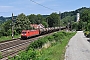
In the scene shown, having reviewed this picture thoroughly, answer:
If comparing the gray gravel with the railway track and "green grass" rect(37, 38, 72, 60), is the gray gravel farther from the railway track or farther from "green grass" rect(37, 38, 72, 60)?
the railway track

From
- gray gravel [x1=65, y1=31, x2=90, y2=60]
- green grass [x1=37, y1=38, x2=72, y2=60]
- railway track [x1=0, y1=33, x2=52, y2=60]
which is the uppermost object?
green grass [x1=37, y1=38, x2=72, y2=60]

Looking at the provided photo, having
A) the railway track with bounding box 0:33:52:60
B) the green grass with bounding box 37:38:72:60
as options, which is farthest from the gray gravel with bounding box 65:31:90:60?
the railway track with bounding box 0:33:52:60

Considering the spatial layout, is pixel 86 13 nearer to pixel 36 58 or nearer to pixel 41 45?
pixel 41 45

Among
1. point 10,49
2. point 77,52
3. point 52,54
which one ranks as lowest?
point 10,49

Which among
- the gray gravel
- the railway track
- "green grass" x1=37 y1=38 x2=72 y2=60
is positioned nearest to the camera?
"green grass" x1=37 y1=38 x2=72 y2=60

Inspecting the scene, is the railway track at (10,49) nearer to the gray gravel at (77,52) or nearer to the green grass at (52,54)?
the green grass at (52,54)

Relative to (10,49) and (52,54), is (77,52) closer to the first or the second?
(52,54)

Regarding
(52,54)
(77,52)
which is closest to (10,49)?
(77,52)

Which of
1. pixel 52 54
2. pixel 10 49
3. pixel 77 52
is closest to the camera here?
pixel 52 54

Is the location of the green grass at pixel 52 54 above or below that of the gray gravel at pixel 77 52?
above

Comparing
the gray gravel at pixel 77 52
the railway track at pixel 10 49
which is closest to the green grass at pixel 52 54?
the gray gravel at pixel 77 52

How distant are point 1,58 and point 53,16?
6522 inches

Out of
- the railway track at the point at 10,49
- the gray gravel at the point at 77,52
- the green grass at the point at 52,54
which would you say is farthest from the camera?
the railway track at the point at 10,49

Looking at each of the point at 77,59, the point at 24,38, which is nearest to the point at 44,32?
the point at 24,38
